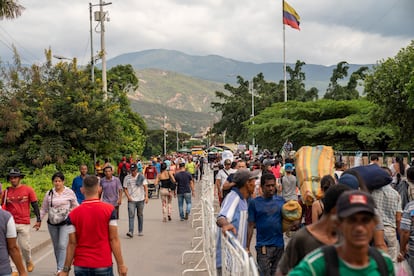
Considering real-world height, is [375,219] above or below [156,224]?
above

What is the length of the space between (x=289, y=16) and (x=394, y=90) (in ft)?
56.5

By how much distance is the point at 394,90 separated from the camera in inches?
1120

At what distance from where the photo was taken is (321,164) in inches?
364

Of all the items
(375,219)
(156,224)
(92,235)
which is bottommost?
(156,224)

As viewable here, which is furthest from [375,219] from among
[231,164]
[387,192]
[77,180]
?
[231,164]

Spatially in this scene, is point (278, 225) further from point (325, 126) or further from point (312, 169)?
point (325, 126)

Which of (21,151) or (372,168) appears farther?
(21,151)

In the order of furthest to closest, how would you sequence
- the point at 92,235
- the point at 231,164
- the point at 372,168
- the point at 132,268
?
the point at 231,164, the point at 132,268, the point at 372,168, the point at 92,235

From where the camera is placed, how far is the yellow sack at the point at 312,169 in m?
8.52

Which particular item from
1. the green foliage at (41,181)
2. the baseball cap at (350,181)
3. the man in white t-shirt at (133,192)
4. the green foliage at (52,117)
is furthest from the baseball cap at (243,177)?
the green foliage at (52,117)

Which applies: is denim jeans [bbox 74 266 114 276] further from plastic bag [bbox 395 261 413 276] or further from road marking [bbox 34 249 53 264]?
road marking [bbox 34 249 53 264]

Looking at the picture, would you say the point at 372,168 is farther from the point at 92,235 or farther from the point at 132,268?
the point at 132,268

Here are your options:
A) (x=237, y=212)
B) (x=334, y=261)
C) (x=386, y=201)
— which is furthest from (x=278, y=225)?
(x=334, y=261)

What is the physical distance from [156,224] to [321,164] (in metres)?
9.12
